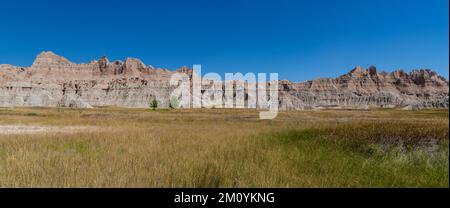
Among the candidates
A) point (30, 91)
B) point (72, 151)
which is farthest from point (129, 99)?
point (72, 151)

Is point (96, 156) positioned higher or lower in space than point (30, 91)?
lower

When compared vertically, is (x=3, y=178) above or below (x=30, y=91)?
below

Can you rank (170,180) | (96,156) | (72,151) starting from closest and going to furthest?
(170,180)
(96,156)
(72,151)

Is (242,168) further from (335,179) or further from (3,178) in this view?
(3,178)

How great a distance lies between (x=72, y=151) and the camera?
8.53m

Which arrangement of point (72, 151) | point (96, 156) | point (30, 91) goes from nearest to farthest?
point (96, 156)
point (72, 151)
point (30, 91)

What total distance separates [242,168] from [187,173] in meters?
1.39

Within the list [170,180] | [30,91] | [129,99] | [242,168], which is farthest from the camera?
[129,99]

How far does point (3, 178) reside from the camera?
5.12 m
